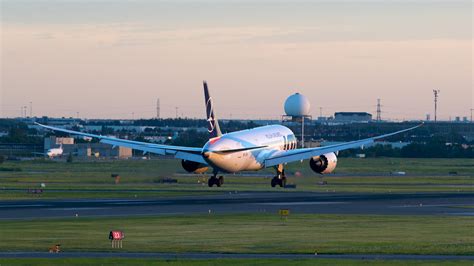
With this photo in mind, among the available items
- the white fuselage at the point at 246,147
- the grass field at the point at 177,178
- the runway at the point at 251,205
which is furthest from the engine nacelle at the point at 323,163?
the runway at the point at 251,205

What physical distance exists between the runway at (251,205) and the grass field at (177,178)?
762 centimetres

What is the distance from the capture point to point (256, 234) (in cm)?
5812

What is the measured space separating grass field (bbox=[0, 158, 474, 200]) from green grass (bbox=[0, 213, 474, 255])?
27006 millimetres

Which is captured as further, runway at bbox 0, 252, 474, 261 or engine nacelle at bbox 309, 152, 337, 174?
engine nacelle at bbox 309, 152, 337, 174

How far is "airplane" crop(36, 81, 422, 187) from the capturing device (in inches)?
3740

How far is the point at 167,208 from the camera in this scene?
77562mm

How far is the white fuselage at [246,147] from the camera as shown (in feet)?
308

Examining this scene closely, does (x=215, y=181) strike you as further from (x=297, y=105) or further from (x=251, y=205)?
(x=297, y=105)

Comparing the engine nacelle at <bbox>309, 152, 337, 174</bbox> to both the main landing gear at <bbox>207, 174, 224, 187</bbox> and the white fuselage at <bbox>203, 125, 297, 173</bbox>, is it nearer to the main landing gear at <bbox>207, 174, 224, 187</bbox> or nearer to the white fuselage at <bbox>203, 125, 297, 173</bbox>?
the white fuselage at <bbox>203, 125, 297, 173</bbox>

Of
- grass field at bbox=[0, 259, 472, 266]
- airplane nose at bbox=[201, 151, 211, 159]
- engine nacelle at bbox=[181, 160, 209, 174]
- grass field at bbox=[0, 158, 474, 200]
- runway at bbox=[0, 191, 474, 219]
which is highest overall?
airplane nose at bbox=[201, 151, 211, 159]

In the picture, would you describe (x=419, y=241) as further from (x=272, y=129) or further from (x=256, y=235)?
(x=272, y=129)

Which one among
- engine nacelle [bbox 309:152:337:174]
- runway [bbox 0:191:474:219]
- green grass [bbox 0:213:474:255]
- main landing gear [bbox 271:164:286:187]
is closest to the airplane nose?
runway [bbox 0:191:474:219]

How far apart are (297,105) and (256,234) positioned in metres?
126

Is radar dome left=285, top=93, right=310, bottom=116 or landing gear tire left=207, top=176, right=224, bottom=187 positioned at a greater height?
radar dome left=285, top=93, right=310, bottom=116
